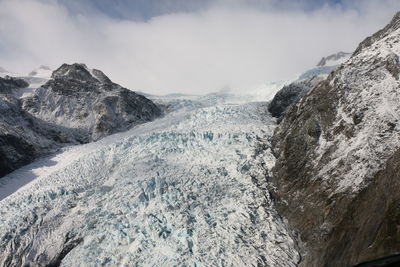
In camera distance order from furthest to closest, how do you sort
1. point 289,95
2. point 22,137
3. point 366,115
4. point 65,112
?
1. point 65,112
2. point 289,95
3. point 22,137
4. point 366,115

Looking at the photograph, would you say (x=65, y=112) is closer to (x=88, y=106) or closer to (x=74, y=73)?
(x=88, y=106)

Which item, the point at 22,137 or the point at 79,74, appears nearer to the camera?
A: the point at 22,137

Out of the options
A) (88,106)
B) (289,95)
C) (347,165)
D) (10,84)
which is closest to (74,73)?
(10,84)

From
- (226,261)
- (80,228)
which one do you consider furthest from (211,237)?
(80,228)

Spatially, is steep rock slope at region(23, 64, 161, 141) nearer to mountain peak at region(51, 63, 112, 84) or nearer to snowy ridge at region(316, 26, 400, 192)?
mountain peak at region(51, 63, 112, 84)

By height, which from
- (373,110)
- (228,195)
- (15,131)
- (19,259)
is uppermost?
(373,110)

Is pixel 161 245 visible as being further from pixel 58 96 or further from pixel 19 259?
pixel 58 96
